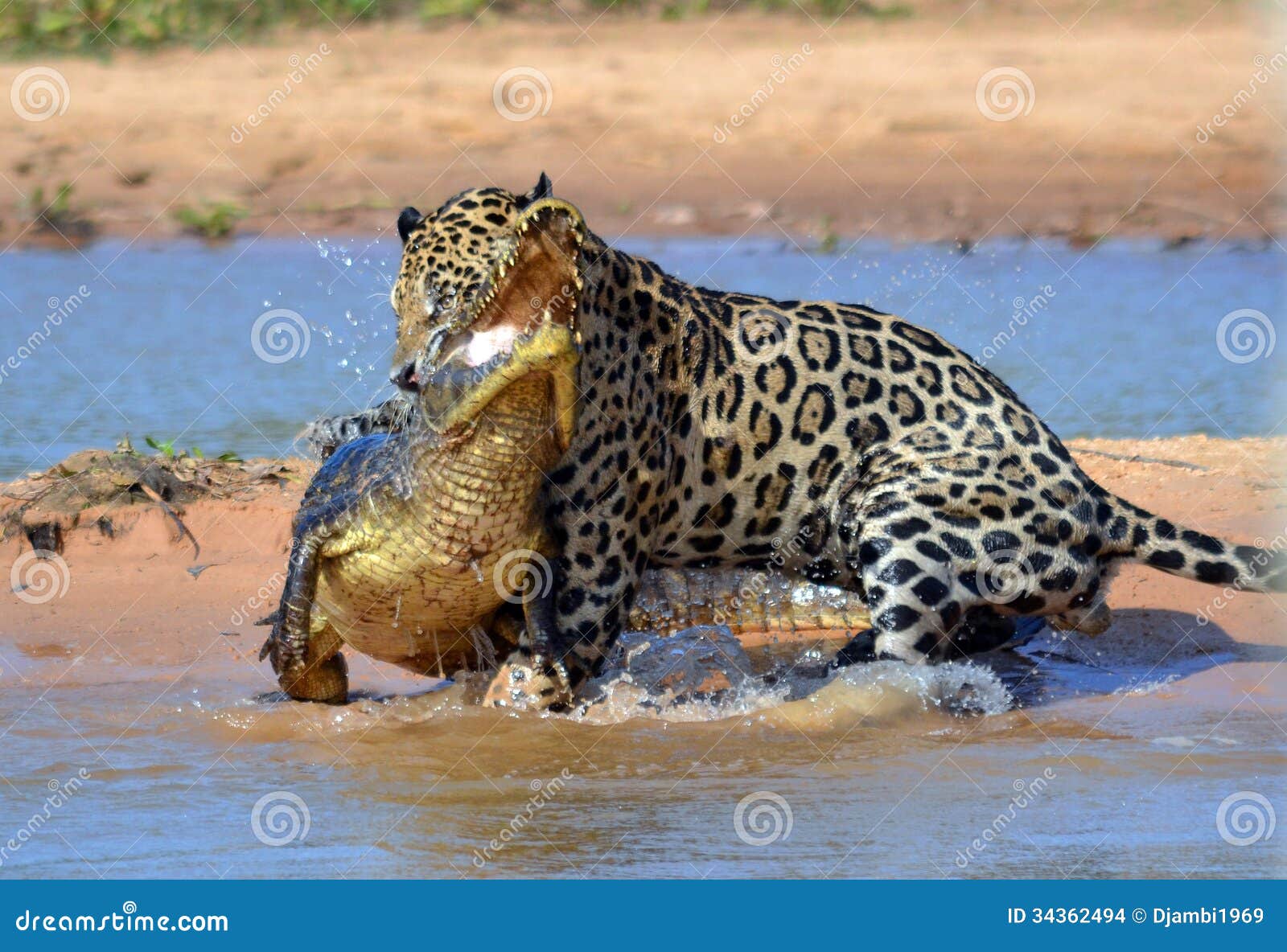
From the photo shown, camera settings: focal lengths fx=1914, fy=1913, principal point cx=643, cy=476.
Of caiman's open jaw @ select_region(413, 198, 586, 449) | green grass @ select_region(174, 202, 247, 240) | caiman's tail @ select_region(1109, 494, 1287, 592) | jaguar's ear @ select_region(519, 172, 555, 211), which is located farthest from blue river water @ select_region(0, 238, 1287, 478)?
caiman's tail @ select_region(1109, 494, 1287, 592)

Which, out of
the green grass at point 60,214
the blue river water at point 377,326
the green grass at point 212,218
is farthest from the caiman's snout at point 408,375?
the green grass at point 60,214

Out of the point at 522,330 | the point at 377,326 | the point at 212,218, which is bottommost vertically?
the point at 522,330

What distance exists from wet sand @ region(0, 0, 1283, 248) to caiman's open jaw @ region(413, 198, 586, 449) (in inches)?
490

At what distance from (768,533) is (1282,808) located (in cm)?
227

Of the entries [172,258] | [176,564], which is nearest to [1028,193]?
[172,258]

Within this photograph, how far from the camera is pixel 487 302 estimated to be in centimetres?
618

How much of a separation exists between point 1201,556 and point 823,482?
1.51m

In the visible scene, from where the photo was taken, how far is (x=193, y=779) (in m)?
6.54

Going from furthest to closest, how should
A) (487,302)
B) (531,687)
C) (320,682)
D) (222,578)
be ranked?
(222,578), (320,682), (531,687), (487,302)

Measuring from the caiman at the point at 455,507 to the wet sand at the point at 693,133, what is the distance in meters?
11.8

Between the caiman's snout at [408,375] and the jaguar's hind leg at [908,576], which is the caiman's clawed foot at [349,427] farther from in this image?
the jaguar's hind leg at [908,576]

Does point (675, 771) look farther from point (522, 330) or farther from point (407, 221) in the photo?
point (407, 221)

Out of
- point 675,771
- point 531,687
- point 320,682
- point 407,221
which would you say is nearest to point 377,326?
point 320,682

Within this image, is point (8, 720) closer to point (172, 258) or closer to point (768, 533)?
point (768, 533)
